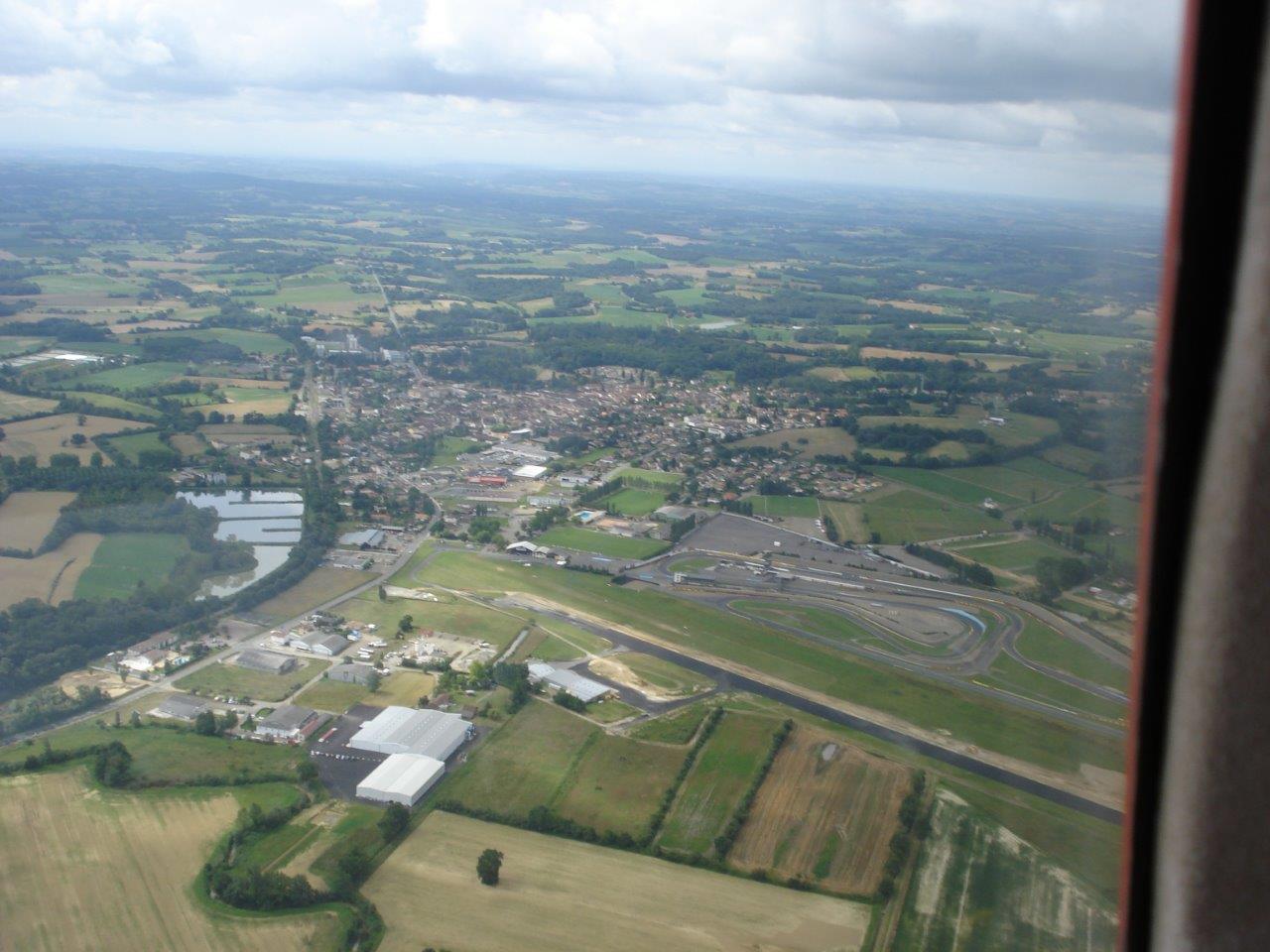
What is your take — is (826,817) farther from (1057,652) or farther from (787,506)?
(787,506)

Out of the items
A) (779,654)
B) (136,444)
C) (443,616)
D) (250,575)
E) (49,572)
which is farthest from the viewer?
(136,444)

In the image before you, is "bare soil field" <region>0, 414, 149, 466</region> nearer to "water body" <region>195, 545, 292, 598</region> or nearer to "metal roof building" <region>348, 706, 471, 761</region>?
"water body" <region>195, 545, 292, 598</region>

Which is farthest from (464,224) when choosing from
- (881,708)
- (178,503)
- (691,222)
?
(881,708)

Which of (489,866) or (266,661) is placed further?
(266,661)

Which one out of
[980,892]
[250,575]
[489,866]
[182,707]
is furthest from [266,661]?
[980,892]

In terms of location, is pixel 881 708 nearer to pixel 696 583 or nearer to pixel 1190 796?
pixel 696 583

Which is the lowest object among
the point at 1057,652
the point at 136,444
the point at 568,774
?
the point at 568,774

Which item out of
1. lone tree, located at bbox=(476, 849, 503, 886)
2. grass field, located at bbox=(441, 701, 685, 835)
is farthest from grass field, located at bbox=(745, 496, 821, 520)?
lone tree, located at bbox=(476, 849, 503, 886)
